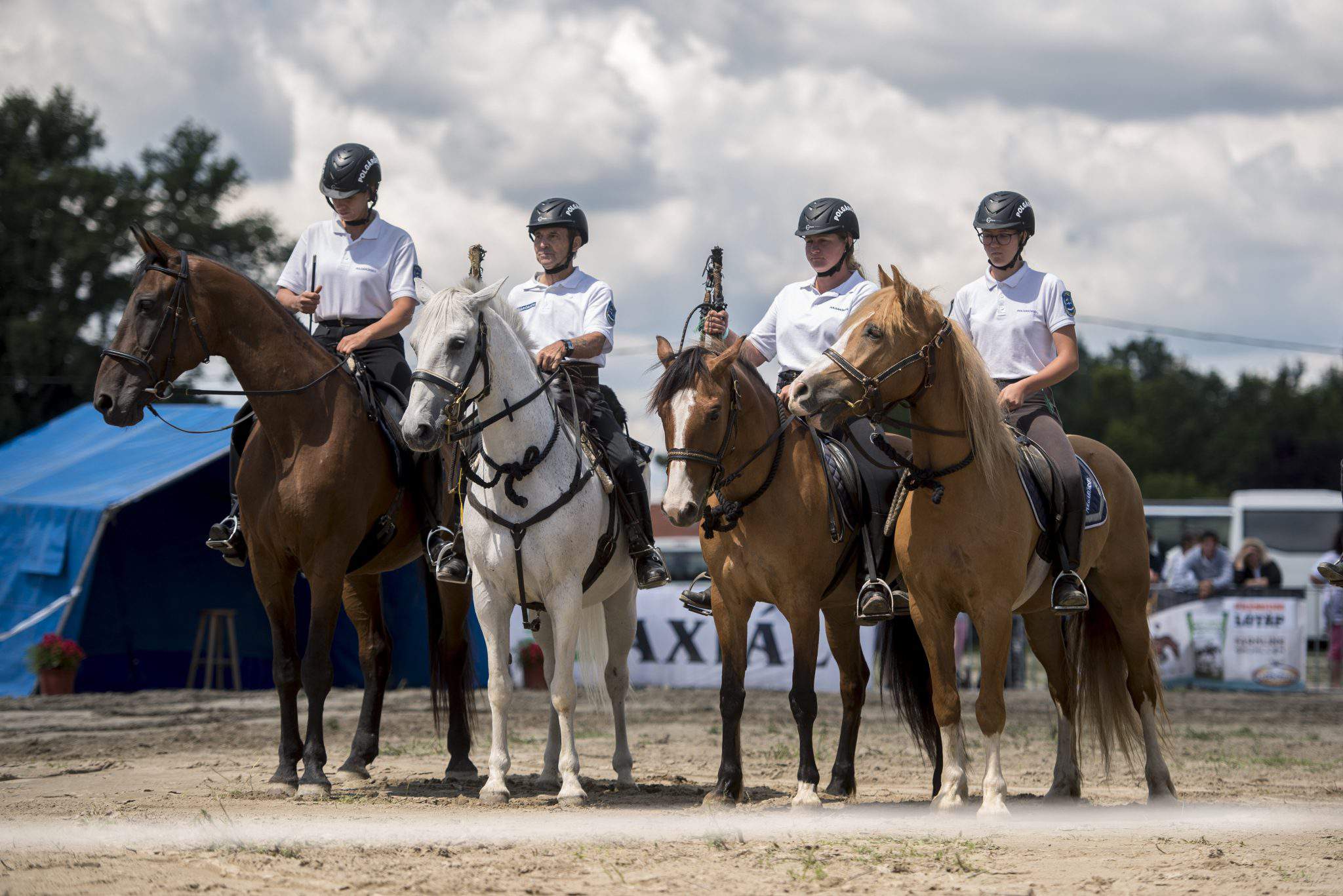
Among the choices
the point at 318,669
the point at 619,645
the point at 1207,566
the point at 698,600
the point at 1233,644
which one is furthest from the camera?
the point at 1207,566

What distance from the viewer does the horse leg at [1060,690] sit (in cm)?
865

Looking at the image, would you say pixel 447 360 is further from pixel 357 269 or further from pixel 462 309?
pixel 357 269

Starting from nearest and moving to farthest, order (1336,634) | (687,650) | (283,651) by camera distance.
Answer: (283,651) < (687,650) < (1336,634)

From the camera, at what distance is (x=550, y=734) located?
9086 millimetres

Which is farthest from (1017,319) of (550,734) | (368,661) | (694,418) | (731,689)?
(368,661)

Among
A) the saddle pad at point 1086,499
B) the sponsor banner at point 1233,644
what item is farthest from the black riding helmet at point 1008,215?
the sponsor banner at point 1233,644

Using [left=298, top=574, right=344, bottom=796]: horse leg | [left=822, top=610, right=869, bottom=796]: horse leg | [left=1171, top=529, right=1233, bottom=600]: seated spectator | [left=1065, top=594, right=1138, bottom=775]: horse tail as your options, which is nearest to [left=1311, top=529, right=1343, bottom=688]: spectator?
[left=1171, top=529, right=1233, bottom=600]: seated spectator

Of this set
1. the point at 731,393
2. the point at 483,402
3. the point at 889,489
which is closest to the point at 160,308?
the point at 483,402

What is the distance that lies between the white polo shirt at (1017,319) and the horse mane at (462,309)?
2654 millimetres

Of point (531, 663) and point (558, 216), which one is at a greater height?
point (558, 216)

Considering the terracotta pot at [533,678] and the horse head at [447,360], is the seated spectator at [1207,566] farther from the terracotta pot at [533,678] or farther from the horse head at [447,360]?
the horse head at [447,360]

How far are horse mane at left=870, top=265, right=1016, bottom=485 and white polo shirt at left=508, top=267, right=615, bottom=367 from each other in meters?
2.07

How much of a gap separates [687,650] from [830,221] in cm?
1305

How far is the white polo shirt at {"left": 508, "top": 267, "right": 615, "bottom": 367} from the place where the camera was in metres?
8.94
